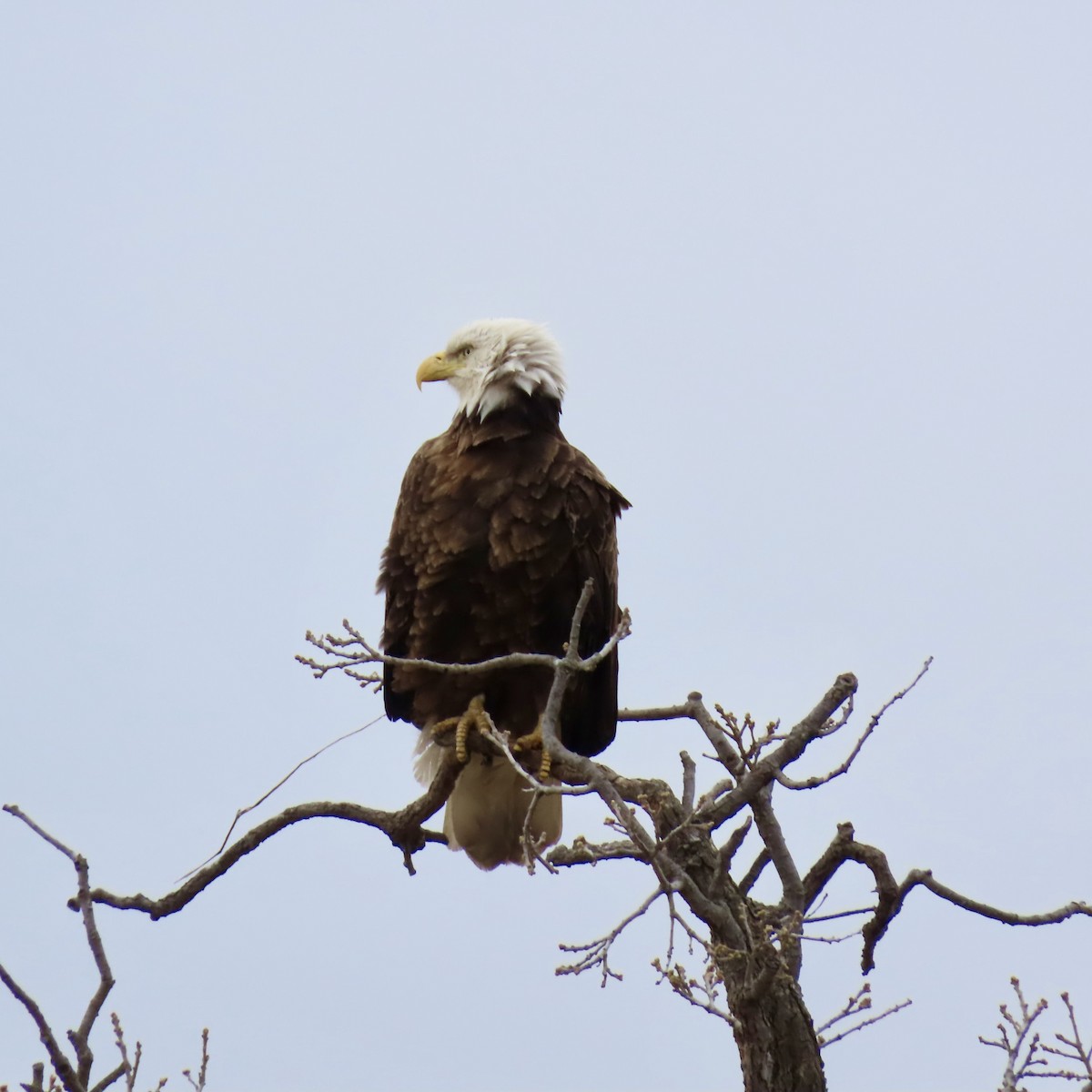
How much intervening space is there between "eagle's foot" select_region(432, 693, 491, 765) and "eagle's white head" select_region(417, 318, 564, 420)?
990mm

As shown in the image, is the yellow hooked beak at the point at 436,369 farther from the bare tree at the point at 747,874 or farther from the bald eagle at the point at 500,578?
the bare tree at the point at 747,874

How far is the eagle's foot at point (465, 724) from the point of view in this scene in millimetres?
4465

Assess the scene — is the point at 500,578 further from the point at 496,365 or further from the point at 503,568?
the point at 496,365

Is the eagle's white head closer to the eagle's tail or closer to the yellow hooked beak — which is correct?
the yellow hooked beak

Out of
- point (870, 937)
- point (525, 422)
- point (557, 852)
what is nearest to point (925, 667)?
point (870, 937)

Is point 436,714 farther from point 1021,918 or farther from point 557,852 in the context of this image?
point 1021,918

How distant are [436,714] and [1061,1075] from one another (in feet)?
7.40

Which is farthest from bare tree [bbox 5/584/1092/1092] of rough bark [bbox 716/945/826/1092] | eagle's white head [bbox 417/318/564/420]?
eagle's white head [bbox 417/318/564/420]

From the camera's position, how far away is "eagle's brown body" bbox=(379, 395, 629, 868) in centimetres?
468

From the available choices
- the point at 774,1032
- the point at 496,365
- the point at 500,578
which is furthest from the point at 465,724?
the point at 774,1032

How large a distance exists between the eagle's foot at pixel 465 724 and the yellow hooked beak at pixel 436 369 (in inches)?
48.8

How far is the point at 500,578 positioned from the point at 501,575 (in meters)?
0.01

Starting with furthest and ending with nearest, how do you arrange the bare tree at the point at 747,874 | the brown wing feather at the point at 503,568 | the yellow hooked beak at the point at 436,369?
the yellow hooked beak at the point at 436,369 → the brown wing feather at the point at 503,568 → the bare tree at the point at 747,874

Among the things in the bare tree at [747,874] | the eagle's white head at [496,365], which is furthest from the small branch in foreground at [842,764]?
the eagle's white head at [496,365]
